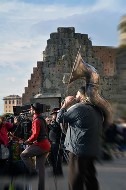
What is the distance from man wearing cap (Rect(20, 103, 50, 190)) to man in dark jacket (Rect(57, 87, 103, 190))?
8.35 feet

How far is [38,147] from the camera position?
9344 millimetres

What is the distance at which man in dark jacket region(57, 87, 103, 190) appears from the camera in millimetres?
6695

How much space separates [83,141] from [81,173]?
1.23ft

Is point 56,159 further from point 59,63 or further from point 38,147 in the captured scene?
point 59,63

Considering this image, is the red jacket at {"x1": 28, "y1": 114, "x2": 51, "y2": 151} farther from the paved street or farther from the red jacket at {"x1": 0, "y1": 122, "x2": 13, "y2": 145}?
the red jacket at {"x1": 0, "y1": 122, "x2": 13, "y2": 145}

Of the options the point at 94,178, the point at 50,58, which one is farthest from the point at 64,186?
the point at 50,58

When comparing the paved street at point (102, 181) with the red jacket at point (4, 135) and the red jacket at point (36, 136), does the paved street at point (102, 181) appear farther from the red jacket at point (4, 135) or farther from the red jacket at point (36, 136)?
the red jacket at point (4, 135)

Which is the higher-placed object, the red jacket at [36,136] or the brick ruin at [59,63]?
the brick ruin at [59,63]

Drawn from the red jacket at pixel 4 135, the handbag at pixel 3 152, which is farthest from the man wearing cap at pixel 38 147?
the red jacket at pixel 4 135

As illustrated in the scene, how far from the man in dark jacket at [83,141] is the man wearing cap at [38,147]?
2.54 m

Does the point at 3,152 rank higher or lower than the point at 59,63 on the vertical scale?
lower

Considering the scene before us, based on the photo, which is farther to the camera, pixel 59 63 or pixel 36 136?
pixel 59 63

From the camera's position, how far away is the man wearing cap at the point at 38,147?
932cm

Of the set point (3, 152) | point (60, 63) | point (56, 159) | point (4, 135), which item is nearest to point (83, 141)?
point (3, 152)
